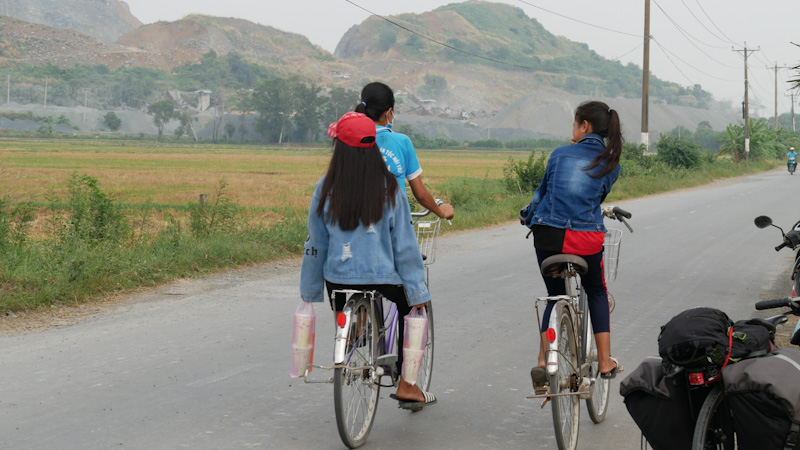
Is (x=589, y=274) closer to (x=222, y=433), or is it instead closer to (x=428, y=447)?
(x=428, y=447)

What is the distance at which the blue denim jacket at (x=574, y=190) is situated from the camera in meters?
4.33

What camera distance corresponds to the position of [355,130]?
4156mm

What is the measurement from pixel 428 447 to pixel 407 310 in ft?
2.33

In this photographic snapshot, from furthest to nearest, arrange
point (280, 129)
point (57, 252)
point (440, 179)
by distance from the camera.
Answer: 1. point (280, 129)
2. point (440, 179)
3. point (57, 252)

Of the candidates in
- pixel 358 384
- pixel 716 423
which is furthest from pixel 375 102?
pixel 716 423

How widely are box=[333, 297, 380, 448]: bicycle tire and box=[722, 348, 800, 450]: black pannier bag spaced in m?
1.80

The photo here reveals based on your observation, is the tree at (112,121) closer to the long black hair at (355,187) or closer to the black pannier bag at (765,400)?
the long black hair at (355,187)

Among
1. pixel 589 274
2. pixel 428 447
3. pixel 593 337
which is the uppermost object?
pixel 589 274

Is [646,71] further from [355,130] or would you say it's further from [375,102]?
[355,130]

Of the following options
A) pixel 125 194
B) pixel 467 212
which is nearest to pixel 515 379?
pixel 467 212

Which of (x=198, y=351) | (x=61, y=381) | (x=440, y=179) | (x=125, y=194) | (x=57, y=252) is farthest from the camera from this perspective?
(x=440, y=179)

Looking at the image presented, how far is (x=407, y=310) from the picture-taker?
4523 mm

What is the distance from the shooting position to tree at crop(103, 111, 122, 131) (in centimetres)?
13238

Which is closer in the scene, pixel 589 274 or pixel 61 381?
pixel 589 274
